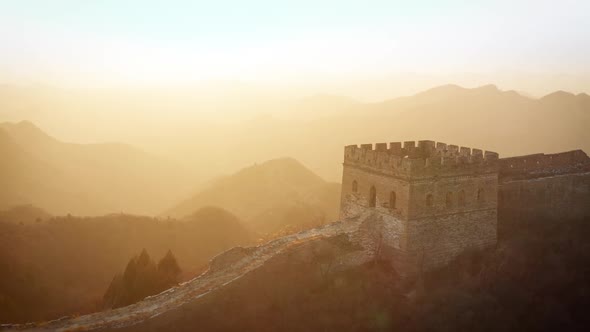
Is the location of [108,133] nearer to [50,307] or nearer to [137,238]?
[137,238]

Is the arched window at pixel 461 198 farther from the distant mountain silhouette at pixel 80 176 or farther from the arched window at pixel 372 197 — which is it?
the distant mountain silhouette at pixel 80 176

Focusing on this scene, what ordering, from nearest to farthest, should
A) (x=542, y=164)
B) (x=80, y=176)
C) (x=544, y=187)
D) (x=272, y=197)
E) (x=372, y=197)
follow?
(x=372, y=197) < (x=544, y=187) < (x=542, y=164) < (x=272, y=197) < (x=80, y=176)

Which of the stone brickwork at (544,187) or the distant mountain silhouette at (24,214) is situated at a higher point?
the stone brickwork at (544,187)

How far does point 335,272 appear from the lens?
2045 centimetres

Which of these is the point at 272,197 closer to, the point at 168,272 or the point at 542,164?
the point at 168,272

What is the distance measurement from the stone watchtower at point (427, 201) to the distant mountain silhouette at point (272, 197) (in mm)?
25314

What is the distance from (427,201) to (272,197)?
42303 millimetres

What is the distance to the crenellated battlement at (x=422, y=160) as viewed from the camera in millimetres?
20375

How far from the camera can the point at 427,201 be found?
20.7 m

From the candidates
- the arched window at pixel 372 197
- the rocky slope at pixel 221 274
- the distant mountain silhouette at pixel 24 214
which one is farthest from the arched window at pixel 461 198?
the distant mountain silhouette at pixel 24 214

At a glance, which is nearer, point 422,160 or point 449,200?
point 422,160

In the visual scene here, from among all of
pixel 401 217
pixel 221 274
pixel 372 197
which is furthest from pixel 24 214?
pixel 401 217

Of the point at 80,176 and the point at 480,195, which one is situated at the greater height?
the point at 480,195

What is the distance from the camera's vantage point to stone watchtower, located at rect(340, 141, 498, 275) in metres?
20.3
